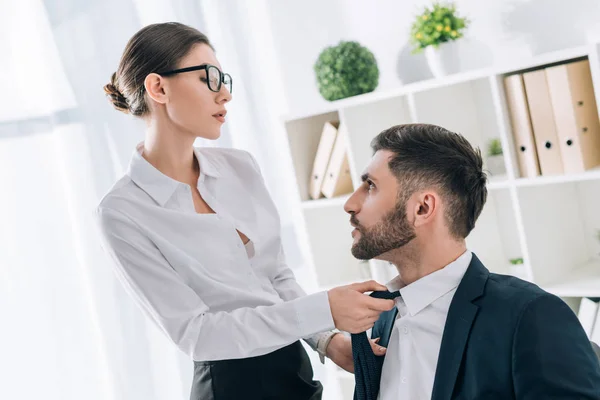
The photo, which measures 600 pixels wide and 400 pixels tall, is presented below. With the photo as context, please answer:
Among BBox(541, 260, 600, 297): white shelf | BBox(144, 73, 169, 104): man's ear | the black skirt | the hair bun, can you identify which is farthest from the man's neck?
BBox(541, 260, 600, 297): white shelf

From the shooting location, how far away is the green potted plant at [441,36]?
8.68ft

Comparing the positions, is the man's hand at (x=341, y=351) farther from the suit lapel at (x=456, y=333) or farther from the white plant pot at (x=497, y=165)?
the white plant pot at (x=497, y=165)

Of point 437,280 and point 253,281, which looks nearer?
point 437,280

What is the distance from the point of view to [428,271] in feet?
5.23

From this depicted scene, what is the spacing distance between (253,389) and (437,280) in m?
0.57

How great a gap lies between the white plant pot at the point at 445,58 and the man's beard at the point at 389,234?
1.25 meters

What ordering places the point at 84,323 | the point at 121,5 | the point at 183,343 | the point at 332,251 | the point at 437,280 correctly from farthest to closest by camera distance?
the point at 332,251
the point at 121,5
the point at 84,323
the point at 183,343
the point at 437,280

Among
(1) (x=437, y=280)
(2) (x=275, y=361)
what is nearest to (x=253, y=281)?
(2) (x=275, y=361)

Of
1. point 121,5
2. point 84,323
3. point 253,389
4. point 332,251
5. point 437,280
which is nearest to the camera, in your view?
point 437,280

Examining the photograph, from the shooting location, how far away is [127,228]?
5.54ft

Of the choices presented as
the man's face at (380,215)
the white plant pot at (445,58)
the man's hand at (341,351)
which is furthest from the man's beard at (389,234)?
the white plant pot at (445,58)

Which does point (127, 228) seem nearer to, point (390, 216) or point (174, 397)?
point (390, 216)

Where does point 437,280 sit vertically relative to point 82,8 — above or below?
below

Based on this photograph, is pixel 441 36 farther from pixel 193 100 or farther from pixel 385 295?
pixel 385 295
